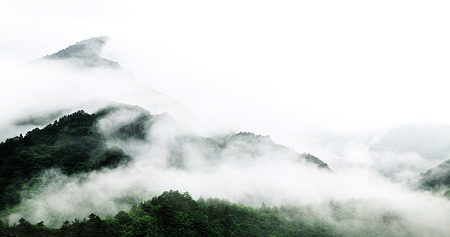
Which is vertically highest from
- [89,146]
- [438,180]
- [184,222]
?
[89,146]

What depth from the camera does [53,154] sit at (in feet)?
253

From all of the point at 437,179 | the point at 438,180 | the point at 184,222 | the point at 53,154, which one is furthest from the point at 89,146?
the point at 437,179

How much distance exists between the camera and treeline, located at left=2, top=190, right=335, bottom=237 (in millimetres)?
47094

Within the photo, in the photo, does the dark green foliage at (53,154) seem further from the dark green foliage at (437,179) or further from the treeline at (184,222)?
the dark green foliage at (437,179)

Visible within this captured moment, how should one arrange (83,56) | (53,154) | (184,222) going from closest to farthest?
(184,222), (53,154), (83,56)

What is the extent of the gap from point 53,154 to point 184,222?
46.1 meters

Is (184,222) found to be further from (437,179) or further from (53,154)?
(437,179)

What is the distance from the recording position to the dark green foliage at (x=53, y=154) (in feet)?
216

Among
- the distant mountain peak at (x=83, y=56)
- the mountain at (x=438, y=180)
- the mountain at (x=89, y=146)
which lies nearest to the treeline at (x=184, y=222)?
the mountain at (x=89, y=146)

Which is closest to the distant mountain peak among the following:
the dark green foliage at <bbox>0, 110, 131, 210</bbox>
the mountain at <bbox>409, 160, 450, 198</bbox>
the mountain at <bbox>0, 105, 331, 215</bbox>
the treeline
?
the mountain at <bbox>0, 105, 331, 215</bbox>

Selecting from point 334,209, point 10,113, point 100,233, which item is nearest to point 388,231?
point 334,209

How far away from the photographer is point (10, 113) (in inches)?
4048

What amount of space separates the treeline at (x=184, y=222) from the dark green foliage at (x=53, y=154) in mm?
19668

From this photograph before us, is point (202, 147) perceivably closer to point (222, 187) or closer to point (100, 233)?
point (222, 187)
